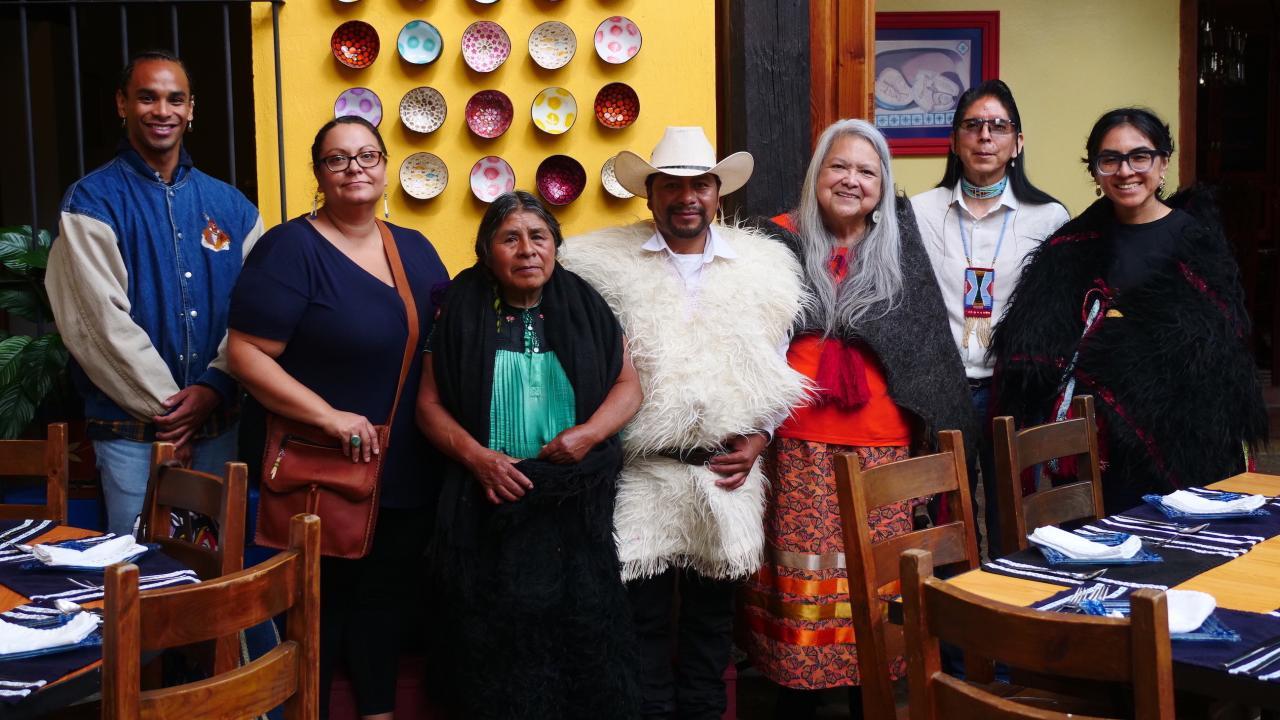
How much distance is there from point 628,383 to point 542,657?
0.67 metres

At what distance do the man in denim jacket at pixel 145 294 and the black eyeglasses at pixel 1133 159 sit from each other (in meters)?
2.34

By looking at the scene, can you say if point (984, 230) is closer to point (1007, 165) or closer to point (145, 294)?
point (1007, 165)

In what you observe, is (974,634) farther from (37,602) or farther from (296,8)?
(296,8)

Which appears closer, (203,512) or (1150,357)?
(203,512)

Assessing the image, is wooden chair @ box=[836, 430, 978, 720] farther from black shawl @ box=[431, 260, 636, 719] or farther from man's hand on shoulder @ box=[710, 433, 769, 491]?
black shawl @ box=[431, 260, 636, 719]

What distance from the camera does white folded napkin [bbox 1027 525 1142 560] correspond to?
7.22ft

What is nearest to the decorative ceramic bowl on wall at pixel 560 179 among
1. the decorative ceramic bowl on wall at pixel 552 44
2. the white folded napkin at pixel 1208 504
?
the decorative ceramic bowl on wall at pixel 552 44

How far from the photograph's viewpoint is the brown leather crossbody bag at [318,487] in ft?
9.09

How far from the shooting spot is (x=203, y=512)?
2.37 metres

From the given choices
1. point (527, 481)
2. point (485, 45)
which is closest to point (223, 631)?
point (527, 481)

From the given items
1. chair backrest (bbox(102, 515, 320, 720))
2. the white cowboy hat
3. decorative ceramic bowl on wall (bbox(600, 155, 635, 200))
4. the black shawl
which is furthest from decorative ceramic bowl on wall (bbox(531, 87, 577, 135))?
chair backrest (bbox(102, 515, 320, 720))

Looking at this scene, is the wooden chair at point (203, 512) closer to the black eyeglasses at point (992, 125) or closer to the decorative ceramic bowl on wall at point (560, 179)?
the decorative ceramic bowl on wall at point (560, 179)

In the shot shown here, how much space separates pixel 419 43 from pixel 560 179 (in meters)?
0.64

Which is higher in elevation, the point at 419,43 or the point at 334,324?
the point at 419,43
